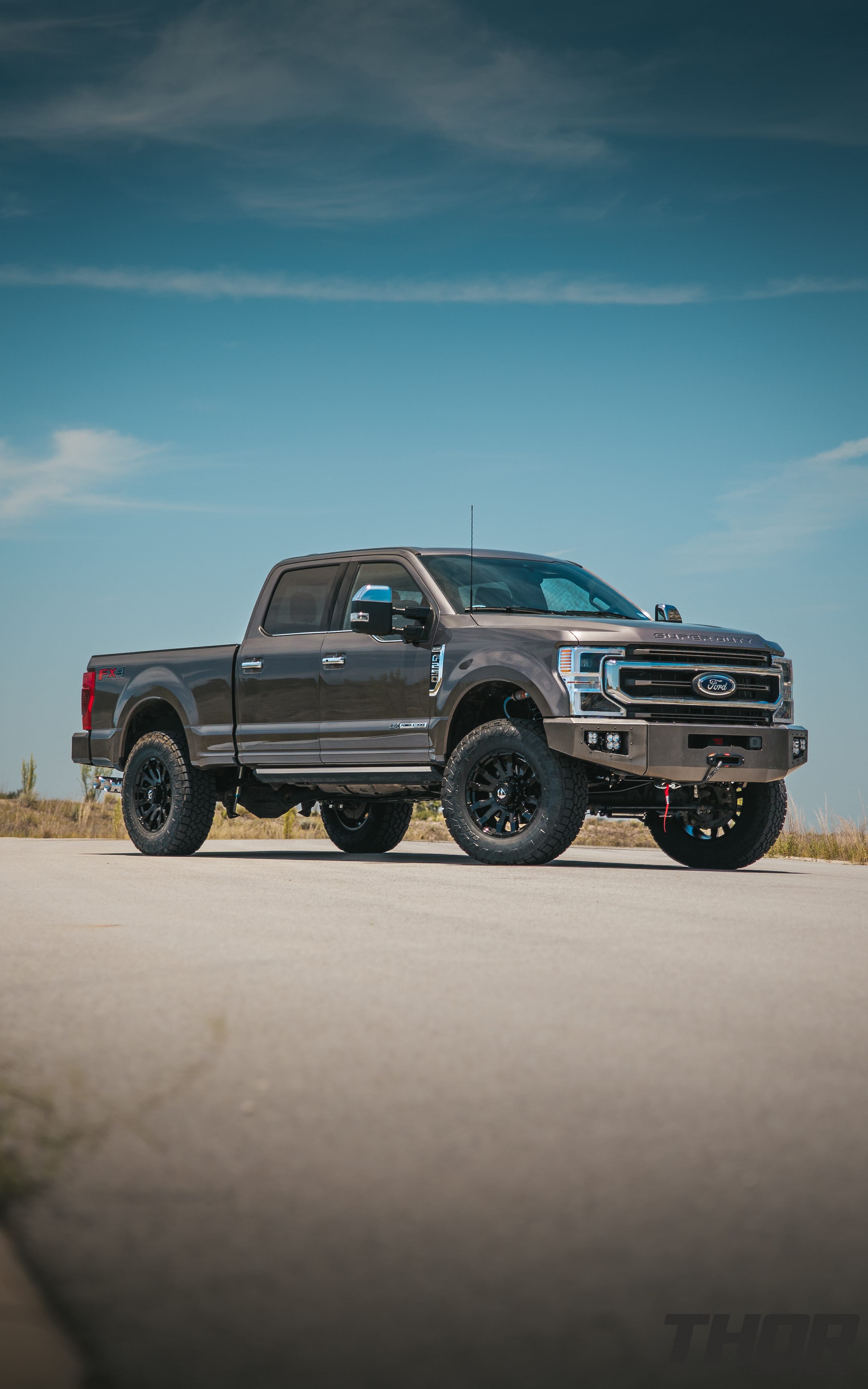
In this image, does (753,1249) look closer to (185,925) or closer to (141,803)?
(185,925)

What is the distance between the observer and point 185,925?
8.01 m

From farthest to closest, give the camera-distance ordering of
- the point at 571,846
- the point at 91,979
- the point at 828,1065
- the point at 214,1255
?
the point at 571,846 → the point at 91,979 → the point at 828,1065 → the point at 214,1255

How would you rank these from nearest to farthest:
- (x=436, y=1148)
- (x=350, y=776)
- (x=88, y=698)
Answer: (x=436, y=1148) < (x=350, y=776) < (x=88, y=698)

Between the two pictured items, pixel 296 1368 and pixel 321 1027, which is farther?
pixel 321 1027

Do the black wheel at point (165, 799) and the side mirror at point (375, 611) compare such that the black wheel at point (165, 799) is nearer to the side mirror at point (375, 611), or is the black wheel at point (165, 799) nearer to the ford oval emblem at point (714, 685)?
the side mirror at point (375, 611)

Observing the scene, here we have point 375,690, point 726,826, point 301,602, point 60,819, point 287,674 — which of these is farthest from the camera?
point 60,819

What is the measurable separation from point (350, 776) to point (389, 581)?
1.69 metres

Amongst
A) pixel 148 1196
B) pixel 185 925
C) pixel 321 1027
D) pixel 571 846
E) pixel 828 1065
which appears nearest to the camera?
pixel 148 1196

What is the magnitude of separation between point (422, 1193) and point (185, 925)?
15.9 ft

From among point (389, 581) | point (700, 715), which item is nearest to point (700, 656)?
point (700, 715)

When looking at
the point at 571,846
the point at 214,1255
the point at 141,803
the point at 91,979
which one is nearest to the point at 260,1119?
the point at 214,1255

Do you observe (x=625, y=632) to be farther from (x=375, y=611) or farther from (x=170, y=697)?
(x=170, y=697)

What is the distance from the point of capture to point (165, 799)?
14.9 metres

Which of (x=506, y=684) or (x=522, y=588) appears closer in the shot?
(x=506, y=684)
